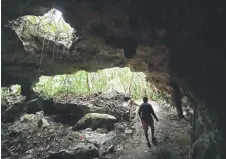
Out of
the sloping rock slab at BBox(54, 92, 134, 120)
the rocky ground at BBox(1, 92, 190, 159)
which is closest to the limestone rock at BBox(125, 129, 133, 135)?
the rocky ground at BBox(1, 92, 190, 159)

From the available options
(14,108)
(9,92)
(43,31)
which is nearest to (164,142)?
(43,31)

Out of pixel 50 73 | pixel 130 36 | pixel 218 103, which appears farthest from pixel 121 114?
pixel 218 103

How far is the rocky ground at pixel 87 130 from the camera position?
771 cm

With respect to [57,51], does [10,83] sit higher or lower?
lower

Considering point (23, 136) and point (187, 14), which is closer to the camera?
point (187, 14)

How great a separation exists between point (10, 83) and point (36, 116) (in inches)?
63.0

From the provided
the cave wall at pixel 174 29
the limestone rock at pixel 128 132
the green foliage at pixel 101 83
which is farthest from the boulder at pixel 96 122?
the green foliage at pixel 101 83

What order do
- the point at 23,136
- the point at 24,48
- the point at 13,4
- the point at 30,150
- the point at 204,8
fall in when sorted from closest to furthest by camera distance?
the point at 204,8 → the point at 13,4 → the point at 30,150 → the point at 23,136 → the point at 24,48

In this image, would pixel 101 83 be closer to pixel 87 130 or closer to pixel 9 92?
pixel 9 92

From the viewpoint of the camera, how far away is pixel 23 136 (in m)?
9.05

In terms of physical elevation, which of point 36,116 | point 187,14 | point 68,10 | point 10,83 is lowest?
point 36,116

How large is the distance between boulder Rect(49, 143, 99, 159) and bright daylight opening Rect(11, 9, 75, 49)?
12.9 feet

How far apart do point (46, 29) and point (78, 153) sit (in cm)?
500

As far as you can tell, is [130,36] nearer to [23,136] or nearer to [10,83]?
[23,136]
